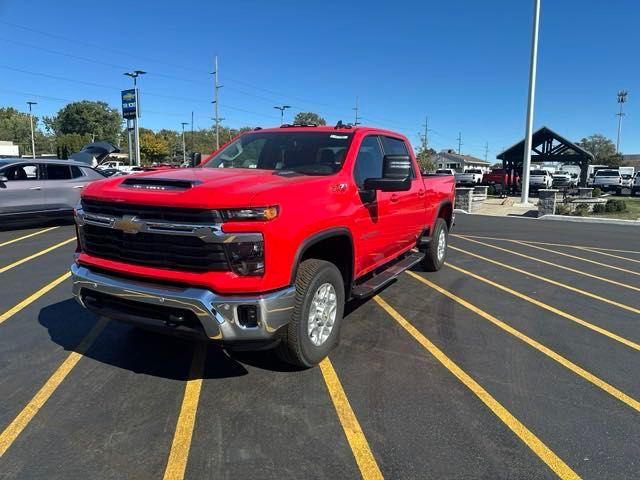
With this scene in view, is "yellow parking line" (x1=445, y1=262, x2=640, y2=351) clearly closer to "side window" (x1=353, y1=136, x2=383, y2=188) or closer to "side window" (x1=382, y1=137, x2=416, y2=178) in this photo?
"side window" (x1=382, y1=137, x2=416, y2=178)

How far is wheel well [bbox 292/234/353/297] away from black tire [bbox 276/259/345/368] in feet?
0.53

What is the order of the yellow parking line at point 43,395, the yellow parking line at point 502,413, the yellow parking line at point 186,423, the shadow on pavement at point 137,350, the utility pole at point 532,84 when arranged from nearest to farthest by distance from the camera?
1. the yellow parking line at point 186,423
2. the yellow parking line at point 502,413
3. the yellow parking line at point 43,395
4. the shadow on pavement at point 137,350
5. the utility pole at point 532,84

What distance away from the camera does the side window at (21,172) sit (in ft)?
34.6

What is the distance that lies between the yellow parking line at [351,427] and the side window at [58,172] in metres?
9.90

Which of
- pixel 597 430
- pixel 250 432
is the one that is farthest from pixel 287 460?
pixel 597 430

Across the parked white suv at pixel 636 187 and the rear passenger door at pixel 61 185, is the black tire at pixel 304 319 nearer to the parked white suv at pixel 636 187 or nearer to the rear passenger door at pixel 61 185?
the rear passenger door at pixel 61 185

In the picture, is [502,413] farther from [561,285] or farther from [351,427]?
[561,285]

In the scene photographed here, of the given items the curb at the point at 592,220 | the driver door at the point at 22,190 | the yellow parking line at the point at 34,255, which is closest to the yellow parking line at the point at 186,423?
the yellow parking line at the point at 34,255

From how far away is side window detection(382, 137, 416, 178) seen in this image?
554 cm

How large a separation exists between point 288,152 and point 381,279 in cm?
159

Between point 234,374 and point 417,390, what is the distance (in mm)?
1435

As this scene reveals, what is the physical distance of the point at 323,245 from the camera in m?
4.00

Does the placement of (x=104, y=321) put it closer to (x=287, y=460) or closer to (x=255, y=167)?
(x=255, y=167)

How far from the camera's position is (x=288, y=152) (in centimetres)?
485
